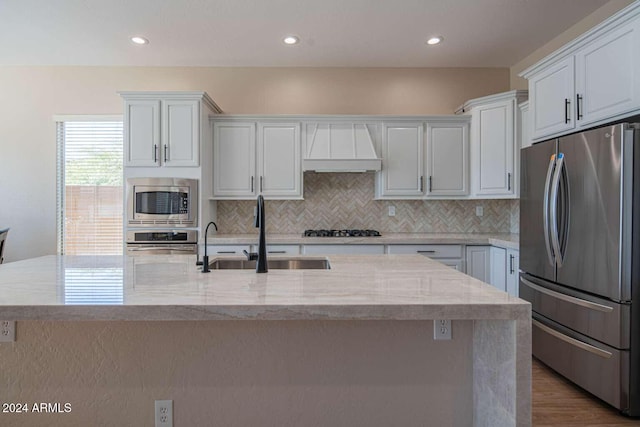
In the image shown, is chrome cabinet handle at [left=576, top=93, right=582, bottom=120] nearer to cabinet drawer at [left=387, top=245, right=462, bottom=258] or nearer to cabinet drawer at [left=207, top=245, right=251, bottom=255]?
cabinet drawer at [left=387, top=245, right=462, bottom=258]

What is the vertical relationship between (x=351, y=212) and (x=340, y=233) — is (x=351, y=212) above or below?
above

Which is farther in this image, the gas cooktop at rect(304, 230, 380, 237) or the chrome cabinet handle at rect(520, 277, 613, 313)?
the gas cooktop at rect(304, 230, 380, 237)

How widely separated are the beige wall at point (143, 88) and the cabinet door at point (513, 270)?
1.90 meters

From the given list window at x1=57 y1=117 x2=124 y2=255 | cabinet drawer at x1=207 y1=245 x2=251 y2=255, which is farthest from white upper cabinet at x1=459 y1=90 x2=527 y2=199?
window at x1=57 y1=117 x2=124 y2=255

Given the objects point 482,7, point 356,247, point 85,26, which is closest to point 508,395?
point 356,247

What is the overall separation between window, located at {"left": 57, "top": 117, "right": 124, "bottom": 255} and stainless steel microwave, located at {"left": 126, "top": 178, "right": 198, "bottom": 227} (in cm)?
84

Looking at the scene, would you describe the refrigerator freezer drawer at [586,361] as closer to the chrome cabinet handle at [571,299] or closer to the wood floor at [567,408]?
the wood floor at [567,408]

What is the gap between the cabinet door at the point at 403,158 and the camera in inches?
153

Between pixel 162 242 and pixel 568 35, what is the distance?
4349 mm

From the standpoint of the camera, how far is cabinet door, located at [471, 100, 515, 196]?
3.57 meters

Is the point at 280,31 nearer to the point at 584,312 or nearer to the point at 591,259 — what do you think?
the point at 591,259

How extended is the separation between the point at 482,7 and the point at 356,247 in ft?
7.69

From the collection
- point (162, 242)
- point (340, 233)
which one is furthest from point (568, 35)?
point (162, 242)

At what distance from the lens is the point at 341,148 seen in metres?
3.82
